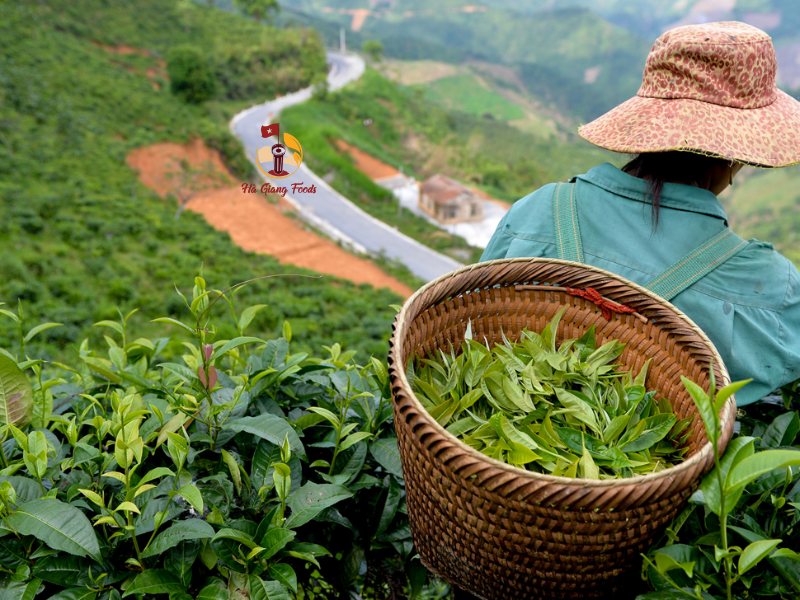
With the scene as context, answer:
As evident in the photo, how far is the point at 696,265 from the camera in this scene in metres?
1.11

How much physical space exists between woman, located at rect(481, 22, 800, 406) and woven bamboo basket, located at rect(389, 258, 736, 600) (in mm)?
219

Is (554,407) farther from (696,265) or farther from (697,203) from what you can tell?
(697,203)

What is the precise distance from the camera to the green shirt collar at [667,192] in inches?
45.7

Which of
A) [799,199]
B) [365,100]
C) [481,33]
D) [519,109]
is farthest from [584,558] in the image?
[481,33]

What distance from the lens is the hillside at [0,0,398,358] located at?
882cm

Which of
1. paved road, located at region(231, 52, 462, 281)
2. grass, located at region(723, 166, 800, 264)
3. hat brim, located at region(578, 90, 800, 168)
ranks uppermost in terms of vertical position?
hat brim, located at region(578, 90, 800, 168)

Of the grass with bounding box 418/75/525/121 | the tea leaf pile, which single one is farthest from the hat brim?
the grass with bounding box 418/75/525/121

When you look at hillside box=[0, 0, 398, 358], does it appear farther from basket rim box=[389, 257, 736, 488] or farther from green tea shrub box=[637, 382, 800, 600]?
green tea shrub box=[637, 382, 800, 600]

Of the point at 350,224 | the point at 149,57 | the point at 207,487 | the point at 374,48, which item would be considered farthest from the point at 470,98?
the point at 207,487

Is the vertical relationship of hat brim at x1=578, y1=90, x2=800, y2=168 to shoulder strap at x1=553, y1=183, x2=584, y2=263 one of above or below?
above

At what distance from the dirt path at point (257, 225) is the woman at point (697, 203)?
11889 millimetres

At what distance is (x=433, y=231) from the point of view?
59.5 ft

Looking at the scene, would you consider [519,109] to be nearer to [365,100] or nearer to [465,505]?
[365,100]

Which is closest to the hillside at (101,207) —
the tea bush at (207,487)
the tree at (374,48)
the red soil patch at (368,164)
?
the red soil patch at (368,164)
